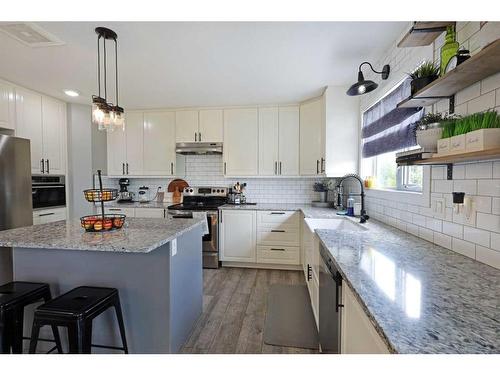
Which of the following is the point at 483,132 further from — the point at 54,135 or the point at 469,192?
the point at 54,135

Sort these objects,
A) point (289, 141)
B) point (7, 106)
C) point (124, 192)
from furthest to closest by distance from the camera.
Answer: point (124, 192) → point (289, 141) → point (7, 106)

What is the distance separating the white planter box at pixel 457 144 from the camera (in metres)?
1.07

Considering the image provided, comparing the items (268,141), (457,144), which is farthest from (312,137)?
(457,144)

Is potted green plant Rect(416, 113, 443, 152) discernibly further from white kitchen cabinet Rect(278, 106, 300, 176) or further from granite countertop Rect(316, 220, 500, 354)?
white kitchen cabinet Rect(278, 106, 300, 176)

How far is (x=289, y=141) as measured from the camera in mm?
3756

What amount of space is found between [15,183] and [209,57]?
2496 millimetres

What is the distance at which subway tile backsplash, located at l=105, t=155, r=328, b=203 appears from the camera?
405 cm

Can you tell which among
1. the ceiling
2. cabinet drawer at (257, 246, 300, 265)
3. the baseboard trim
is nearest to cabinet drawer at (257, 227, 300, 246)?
cabinet drawer at (257, 246, 300, 265)

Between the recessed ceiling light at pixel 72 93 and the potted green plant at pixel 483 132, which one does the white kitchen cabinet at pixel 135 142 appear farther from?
the potted green plant at pixel 483 132

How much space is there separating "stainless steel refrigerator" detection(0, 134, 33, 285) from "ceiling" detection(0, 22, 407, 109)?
2.68 ft

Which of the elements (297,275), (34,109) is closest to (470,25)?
(297,275)

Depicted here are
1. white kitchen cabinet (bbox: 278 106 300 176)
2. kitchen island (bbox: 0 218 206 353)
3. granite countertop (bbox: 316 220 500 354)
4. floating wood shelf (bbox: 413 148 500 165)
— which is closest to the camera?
granite countertop (bbox: 316 220 500 354)

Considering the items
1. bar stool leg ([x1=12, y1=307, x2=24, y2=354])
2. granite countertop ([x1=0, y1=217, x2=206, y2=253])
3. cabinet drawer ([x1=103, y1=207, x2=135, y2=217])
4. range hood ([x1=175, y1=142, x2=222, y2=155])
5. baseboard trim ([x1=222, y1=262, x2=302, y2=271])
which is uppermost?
range hood ([x1=175, y1=142, x2=222, y2=155])
